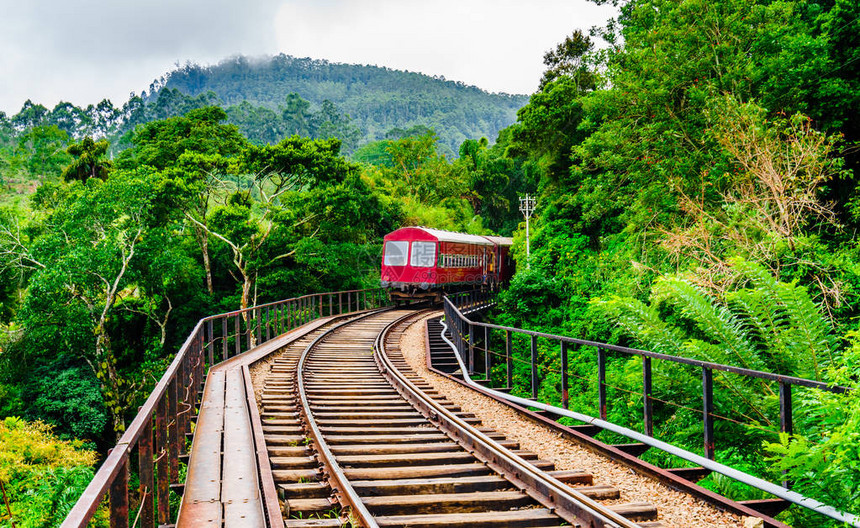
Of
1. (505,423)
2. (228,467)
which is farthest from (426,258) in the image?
(228,467)

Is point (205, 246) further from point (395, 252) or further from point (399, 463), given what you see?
point (399, 463)

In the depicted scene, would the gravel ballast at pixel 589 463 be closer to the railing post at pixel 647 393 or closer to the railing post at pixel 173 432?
the railing post at pixel 647 393

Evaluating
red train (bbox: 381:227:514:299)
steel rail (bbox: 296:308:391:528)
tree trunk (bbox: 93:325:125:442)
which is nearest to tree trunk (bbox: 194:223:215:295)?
tree trunk (bbox: 93:325:125:442)

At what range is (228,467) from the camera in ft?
18.0

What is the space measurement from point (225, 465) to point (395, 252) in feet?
71.1

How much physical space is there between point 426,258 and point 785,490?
2196cm

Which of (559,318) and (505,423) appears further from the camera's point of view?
(559,318)

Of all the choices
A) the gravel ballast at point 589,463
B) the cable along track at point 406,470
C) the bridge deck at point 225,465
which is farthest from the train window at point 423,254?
the bridge deck at point 225,465

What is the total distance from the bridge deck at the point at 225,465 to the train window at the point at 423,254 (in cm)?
1672

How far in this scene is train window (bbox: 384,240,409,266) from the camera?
2667 cm

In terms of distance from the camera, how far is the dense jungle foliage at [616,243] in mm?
7156

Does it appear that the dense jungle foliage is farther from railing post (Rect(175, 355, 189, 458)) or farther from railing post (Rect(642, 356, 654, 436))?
railing post (Rect(175, 355, 189, 458))

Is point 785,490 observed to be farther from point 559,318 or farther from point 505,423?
point 559,318

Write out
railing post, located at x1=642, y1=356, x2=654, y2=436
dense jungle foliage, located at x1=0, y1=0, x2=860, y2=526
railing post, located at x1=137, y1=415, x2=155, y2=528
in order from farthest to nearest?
dense jungle foliage, located at x1=0, y1=0, x2=860, y2=526
railing post, located at x1=642, y1=356, x2=654, y2=436
railing post, located at x1=137, y1=415, x2=155, y2=528
